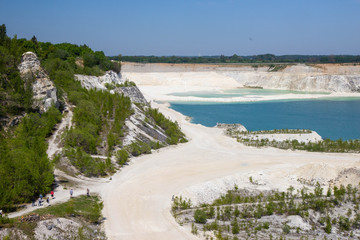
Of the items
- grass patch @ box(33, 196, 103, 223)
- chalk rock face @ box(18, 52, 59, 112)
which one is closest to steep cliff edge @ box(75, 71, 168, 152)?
chalk rock face @ box(18, 52, 59, 112)

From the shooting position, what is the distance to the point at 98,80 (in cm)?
4859

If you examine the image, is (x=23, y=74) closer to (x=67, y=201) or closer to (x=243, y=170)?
(x=67, y=201)

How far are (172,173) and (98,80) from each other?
2614cm

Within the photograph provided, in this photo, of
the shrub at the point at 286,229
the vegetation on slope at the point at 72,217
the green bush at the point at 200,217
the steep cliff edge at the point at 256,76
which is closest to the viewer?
the vegetation on slope at the point at 72,217

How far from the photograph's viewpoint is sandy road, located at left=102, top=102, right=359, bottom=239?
18016 millimetres

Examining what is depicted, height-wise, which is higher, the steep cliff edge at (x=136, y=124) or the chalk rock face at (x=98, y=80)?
the chalk rock face at (x=98, y=80)

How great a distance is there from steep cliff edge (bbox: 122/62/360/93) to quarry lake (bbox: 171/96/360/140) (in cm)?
1824

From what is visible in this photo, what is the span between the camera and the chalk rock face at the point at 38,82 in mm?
32969

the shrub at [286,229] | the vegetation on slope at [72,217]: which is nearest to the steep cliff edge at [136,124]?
the vegetation on slope at [72,217]

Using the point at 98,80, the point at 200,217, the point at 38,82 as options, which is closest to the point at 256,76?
the point at 98,80

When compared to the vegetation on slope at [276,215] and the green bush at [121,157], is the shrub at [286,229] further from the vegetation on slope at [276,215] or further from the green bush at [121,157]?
the green bush at [121,157]

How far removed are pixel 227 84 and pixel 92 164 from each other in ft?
283

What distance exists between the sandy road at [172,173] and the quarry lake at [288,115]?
1289 cm

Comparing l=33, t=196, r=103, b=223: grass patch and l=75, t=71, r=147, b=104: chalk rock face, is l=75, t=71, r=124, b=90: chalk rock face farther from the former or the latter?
l=33, t=196, r=103, b=223: grass patch
